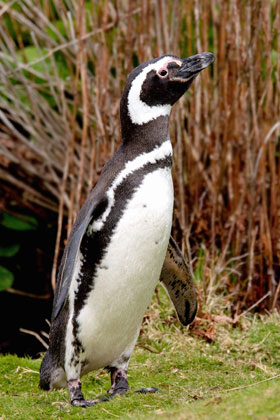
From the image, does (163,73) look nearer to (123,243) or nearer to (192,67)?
(192,67)

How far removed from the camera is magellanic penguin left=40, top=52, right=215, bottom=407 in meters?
2.66

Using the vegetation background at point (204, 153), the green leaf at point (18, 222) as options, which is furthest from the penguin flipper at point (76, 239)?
the green leaf at point (18, 222)

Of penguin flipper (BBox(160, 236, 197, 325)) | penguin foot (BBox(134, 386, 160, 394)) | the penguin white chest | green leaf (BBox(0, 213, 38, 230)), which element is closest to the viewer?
the penguin white chest

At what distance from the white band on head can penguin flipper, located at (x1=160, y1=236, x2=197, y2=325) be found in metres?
0.62

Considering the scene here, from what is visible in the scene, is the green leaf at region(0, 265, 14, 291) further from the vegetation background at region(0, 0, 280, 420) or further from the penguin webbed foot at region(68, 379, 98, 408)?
the penguin webbed foot at region(68, 379, 98, 408)

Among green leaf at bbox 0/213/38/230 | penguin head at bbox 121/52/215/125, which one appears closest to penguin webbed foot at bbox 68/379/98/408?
penguin head at bbox 121/52/215/125

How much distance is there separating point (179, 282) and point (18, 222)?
2535 mm

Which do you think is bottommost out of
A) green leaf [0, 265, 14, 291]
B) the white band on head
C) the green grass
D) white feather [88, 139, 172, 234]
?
green leaf [0, 265, 14, 291]

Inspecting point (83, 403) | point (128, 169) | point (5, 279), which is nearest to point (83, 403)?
point (83, 403)

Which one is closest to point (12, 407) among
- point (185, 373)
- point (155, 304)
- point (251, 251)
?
point (185, 373)

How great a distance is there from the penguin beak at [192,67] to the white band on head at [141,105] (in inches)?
2.8

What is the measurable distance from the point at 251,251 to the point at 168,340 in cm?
79

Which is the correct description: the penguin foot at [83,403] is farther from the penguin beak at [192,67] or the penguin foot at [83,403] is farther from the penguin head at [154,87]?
the penguin beak at [192,67]

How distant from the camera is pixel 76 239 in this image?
2.67m
